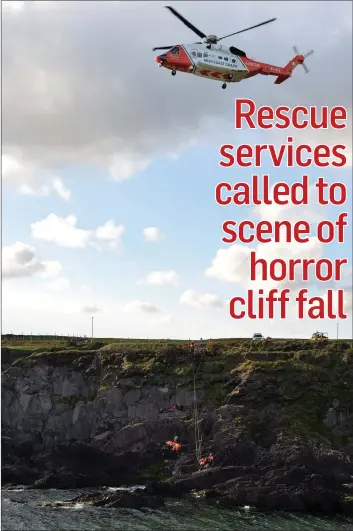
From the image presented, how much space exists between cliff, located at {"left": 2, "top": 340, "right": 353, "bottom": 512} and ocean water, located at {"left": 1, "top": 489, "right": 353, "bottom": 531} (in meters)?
8.28

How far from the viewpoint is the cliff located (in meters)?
72.7

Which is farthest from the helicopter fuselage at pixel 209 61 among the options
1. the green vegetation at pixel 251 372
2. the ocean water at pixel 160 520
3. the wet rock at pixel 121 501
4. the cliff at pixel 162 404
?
the ocean water at pixel 160 520

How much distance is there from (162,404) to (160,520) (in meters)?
26.5

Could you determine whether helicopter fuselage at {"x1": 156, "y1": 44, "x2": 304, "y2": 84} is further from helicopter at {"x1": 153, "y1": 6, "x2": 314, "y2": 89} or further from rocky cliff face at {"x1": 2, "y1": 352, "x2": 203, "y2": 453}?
rocky cliff face at {"x1": 2, "y1": 352, "x2": 203, "y2": 453}

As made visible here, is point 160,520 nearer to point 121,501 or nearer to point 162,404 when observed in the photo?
point 121,501

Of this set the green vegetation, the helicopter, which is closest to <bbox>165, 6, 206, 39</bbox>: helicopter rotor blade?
the helicopter

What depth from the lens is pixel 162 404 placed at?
3219 inches

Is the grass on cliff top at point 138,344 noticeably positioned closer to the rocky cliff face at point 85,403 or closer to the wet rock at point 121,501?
the rocky cliff face at point 85,403

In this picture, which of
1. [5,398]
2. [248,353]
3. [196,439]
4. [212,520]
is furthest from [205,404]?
[5,398]

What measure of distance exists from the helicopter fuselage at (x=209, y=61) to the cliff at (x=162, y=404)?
40128mm

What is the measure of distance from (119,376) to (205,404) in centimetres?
1408

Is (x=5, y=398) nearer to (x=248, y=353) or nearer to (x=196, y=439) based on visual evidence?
(x=196, y=439)

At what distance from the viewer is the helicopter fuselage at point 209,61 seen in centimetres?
6569

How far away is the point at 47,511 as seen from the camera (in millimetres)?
58812
